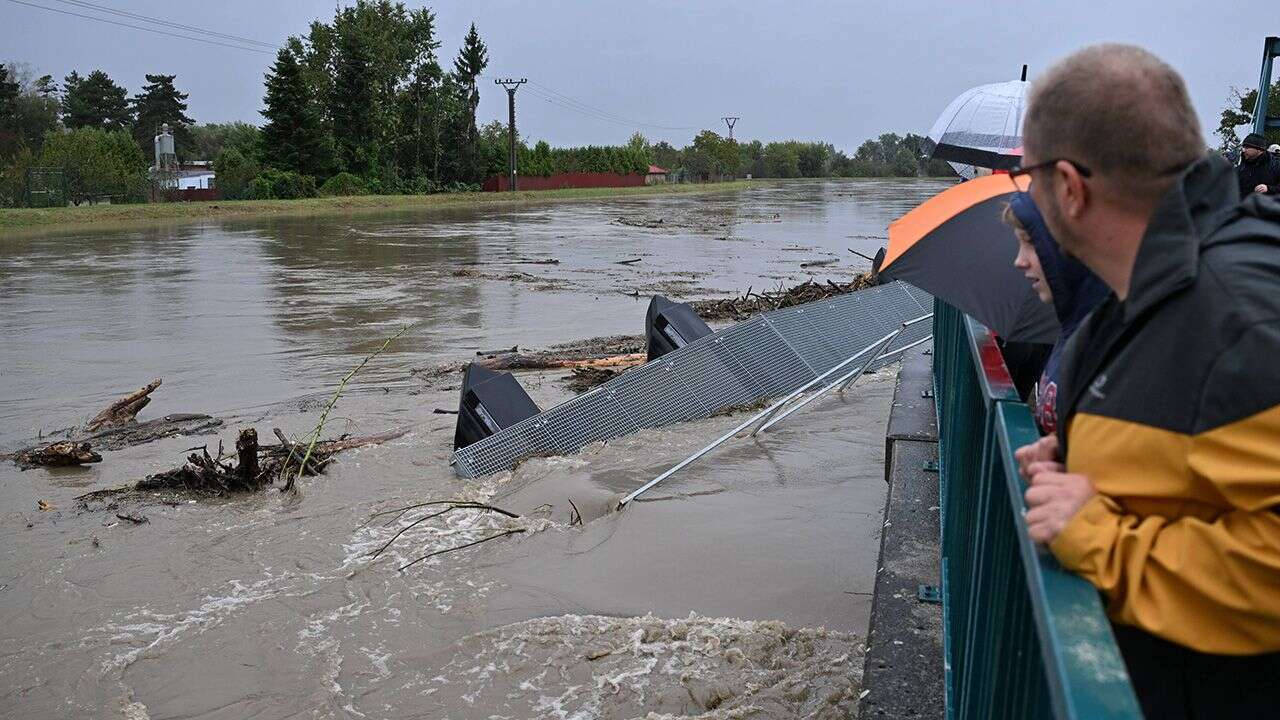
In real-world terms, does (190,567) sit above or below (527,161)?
below

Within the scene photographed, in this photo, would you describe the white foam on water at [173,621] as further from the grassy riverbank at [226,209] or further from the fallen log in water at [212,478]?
the grassy riverbank at [226,209]

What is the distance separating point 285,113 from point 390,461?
66.2m

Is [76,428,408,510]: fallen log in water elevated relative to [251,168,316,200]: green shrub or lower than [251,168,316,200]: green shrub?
lower

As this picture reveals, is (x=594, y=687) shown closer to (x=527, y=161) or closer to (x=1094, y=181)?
(x=1094, y=181)

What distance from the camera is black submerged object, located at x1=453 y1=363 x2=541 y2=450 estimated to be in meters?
8.03

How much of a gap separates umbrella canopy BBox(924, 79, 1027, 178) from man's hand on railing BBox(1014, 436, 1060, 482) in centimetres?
552

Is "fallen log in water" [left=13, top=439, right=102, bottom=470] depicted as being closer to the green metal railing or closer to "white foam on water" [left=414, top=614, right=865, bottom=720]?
"white foam on water" [left=414, top=614, right=865, bottom=720]

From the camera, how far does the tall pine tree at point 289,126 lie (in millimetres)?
68938

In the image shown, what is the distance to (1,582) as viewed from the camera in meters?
6.16

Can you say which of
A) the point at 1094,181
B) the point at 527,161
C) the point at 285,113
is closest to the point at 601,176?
the point at 527,161

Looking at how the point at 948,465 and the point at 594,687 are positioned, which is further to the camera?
the point at 594,687

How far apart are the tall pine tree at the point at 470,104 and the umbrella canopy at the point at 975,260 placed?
81.4 metres

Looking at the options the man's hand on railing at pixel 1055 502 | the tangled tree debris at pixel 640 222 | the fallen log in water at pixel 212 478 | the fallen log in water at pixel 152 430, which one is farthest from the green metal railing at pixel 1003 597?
the tangled tree debris at pixel 640 222

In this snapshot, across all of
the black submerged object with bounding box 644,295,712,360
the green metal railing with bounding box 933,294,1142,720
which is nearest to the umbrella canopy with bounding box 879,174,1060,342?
the green metal railing with bounding box 933,294,1142,720
